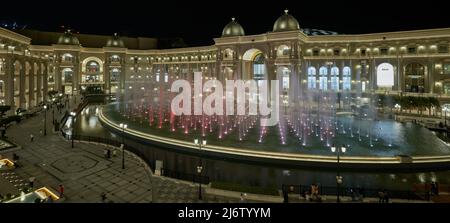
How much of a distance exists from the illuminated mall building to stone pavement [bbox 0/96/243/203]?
85.5 feet

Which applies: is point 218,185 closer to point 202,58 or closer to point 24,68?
point 24,68

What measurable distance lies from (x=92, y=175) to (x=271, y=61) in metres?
54.4

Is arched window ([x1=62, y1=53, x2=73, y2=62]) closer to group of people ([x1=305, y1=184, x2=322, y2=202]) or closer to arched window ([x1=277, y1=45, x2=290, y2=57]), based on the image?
arched window ([x1=277, y1=45, x2=290, y2=57])

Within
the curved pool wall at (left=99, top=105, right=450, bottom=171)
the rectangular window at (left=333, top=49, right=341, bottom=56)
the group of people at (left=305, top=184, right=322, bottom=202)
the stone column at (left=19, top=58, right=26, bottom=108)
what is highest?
the rectangular window at (left=333, top=49, right=341, bottom=56)

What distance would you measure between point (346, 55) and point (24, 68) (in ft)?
220

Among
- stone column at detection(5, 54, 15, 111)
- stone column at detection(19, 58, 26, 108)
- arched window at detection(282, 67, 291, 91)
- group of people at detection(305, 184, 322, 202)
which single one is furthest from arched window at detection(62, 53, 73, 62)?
group of people at detection(305, 184, 322, 202)

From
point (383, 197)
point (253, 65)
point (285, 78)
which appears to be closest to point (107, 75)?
point (253, 65)

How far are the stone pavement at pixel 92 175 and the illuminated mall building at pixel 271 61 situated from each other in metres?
26.1

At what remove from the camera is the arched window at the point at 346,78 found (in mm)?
66812

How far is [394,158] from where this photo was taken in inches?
990

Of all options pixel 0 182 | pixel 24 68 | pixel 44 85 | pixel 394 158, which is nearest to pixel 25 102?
pixel 24 68

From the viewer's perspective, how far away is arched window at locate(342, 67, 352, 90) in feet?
219

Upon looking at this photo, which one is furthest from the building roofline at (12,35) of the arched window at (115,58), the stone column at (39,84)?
the arched window at (115,58)

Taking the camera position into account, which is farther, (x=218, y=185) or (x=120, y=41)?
(x=120, y=41)
